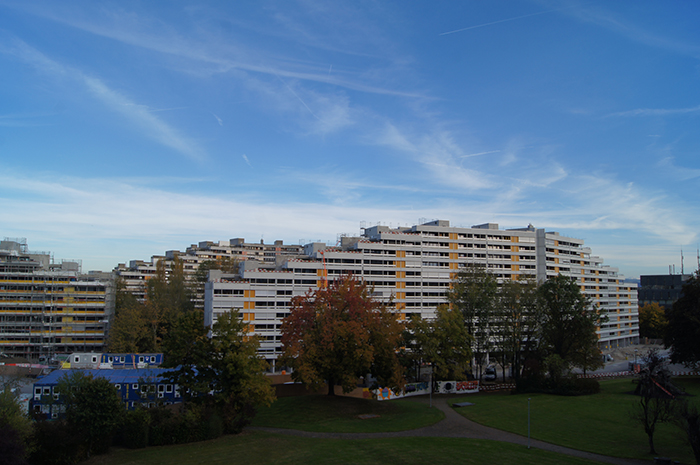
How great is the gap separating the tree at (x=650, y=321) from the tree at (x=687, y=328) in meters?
104

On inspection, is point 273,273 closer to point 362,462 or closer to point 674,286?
point 362,462

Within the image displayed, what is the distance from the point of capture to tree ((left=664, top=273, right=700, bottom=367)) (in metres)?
65.6

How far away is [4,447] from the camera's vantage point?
84.2 feet

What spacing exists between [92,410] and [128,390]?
11.0 meters

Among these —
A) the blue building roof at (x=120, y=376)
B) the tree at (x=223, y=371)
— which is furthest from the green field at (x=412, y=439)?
the blue building roof at (x=120, y=376)

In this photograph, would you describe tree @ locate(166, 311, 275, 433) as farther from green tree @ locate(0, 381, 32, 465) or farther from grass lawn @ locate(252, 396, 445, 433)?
green tree @ locate(0, 381, 32, 465)

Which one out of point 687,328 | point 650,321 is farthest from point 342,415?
point 650,321

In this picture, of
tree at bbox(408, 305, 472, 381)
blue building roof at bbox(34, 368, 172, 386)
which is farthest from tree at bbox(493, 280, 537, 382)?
blue building roof at bbox(34, 368, 172, 386)

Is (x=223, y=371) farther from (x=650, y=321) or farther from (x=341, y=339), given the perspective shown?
(x=650, y=321)

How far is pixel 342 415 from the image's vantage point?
47.2 m

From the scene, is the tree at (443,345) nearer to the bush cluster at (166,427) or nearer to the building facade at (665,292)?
the bush cluster at (166,427)

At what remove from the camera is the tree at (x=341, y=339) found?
49.0m

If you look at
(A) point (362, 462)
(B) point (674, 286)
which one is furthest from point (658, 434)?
(B) point (674, 286)

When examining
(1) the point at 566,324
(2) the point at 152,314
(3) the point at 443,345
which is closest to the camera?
(3) the point at 443,345
